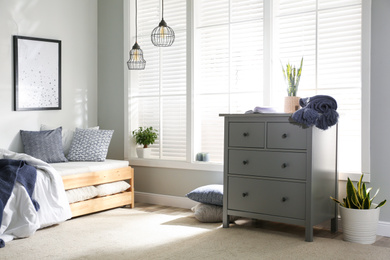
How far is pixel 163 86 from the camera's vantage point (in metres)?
5.09

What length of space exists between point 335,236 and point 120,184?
218 centimetres

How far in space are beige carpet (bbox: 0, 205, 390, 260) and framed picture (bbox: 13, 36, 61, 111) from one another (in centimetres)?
143

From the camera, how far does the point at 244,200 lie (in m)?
3.83

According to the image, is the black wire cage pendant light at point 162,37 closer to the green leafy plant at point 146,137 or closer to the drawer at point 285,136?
the green leafy plant at point 146,137

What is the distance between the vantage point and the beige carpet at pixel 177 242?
10.4 feet

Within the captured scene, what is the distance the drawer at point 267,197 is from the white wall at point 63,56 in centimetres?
229

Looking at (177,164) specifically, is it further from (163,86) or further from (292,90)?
(292,90)

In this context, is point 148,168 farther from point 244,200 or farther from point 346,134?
point 346,134

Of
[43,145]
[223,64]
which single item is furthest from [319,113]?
[43,145]

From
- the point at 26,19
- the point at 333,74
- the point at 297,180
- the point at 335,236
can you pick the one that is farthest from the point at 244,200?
the point at 26,19

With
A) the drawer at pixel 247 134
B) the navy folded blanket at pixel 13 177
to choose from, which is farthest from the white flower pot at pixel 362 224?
the navy folded blanket at pixel 13 177

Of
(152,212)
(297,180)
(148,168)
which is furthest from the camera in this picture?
(148,168)

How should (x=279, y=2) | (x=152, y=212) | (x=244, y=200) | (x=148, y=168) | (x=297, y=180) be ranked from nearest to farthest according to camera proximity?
1. (x=297, y=180)
2. (x=244, y=200)
3. (x=279, y=2)
4. (x=152, y=212)
5. (x=148, y=168)

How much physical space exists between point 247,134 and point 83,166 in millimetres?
1641
